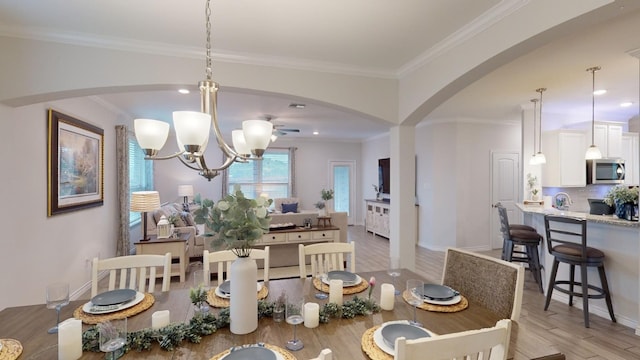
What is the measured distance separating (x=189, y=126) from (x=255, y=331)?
1.03 metres

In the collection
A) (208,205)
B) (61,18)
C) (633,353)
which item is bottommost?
(633,353)

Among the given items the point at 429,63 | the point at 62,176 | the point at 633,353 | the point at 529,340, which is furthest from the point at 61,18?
the point at 633,353

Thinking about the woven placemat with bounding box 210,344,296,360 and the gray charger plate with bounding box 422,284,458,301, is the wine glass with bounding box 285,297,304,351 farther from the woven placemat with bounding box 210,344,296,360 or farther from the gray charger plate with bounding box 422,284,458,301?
the gray charger plate with bounding box 422,284,458,301

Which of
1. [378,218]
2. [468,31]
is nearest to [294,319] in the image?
[468,31]

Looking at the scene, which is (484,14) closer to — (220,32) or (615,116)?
(220,32)

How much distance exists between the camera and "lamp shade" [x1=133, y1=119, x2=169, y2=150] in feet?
5.26

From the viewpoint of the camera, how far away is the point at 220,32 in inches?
A: 95.2

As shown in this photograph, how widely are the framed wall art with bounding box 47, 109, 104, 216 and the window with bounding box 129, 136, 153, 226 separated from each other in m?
1.30

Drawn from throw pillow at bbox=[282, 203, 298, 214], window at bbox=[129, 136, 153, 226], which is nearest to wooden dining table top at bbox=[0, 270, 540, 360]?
window at bbox=[129, 136, 153, 226]

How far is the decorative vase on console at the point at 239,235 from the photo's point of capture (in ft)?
4.49

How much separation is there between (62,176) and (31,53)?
154 centimetres

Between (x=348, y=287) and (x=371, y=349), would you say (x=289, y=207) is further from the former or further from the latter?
(x=371, y=349)

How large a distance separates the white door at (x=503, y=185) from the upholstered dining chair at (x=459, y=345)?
5.74m

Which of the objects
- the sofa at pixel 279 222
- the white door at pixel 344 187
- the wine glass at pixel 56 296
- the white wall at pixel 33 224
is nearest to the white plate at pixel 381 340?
the wine glass at pixel 56 296
